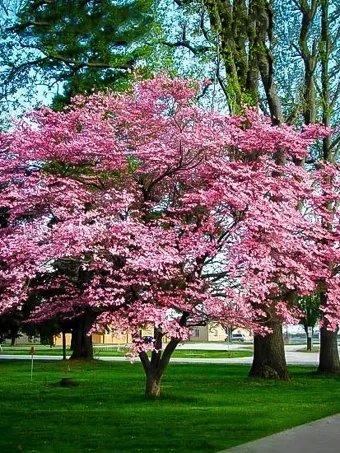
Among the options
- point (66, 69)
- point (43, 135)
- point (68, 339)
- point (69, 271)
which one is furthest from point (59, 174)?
point (68, 339)

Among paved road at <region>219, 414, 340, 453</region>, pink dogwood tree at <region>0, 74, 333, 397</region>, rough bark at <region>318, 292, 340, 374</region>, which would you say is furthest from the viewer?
rough bark at <region>318, 292, 340, 374</region>

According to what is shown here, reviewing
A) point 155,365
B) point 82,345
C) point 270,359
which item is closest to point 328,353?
point 270,359

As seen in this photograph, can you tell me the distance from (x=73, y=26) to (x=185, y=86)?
9.53 metres

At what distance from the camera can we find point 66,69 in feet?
74.8

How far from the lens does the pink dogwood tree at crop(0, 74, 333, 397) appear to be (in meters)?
11.9

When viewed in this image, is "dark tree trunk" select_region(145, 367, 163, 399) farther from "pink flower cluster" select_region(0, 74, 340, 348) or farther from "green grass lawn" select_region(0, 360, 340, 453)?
"pink flower cluster" select_region(0, 74, 340, 348)

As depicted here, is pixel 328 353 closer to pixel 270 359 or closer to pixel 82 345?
pixel 270 359

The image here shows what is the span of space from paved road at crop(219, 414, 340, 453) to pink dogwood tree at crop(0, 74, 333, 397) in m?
2.47

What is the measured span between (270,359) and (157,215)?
10.1 metres

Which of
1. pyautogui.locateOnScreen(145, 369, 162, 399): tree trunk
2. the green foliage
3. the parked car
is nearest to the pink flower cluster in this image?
pyautogui.locateOnScreen(145, 369, 162, 399): tree trunk

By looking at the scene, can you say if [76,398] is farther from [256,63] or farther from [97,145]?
[256,63]

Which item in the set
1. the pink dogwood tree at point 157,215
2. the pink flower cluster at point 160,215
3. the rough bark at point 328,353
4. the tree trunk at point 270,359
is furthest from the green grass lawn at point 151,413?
the rough bark at point 328,353

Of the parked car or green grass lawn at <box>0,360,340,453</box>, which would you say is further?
the parked car

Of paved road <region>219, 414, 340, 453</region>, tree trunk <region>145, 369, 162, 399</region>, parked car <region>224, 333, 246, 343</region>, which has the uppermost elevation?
parked car <region>224, 333, 246, 343</region>
